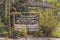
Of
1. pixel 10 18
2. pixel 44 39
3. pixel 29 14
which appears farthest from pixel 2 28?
pixel 44 39

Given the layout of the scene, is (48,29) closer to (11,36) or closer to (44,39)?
(44,39)

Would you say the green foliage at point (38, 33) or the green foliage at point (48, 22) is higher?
the green foliage at point (48, 22)

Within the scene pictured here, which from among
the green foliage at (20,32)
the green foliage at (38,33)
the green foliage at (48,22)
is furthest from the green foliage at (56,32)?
the green foliage at (20,32)

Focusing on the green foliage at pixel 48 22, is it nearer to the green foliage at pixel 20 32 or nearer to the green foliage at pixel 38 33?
the green foliage at pixel 38 33

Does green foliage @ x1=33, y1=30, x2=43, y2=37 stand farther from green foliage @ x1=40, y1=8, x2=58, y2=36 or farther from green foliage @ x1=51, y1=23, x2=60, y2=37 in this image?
green foliage @ x1=51, y1=23, x2=60, y2=37

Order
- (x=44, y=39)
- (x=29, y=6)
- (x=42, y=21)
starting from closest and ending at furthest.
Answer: (x=44, y=39), (x=42, y=21), (x=29, y=6)

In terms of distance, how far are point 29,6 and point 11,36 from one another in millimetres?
2037

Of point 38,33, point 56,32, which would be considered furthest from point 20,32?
point 56,32

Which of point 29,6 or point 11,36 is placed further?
point 29,6

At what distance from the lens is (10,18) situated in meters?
9.42

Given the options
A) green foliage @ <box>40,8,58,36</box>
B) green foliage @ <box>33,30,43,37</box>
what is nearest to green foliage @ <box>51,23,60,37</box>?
green foliage @ <box>40,8,58,36</box>

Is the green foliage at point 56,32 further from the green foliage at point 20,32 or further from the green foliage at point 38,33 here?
the green foliage at point 20,32

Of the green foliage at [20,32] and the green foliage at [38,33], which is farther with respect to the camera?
the green foliage at [38,33]

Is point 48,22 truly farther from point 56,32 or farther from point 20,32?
point 20,32
